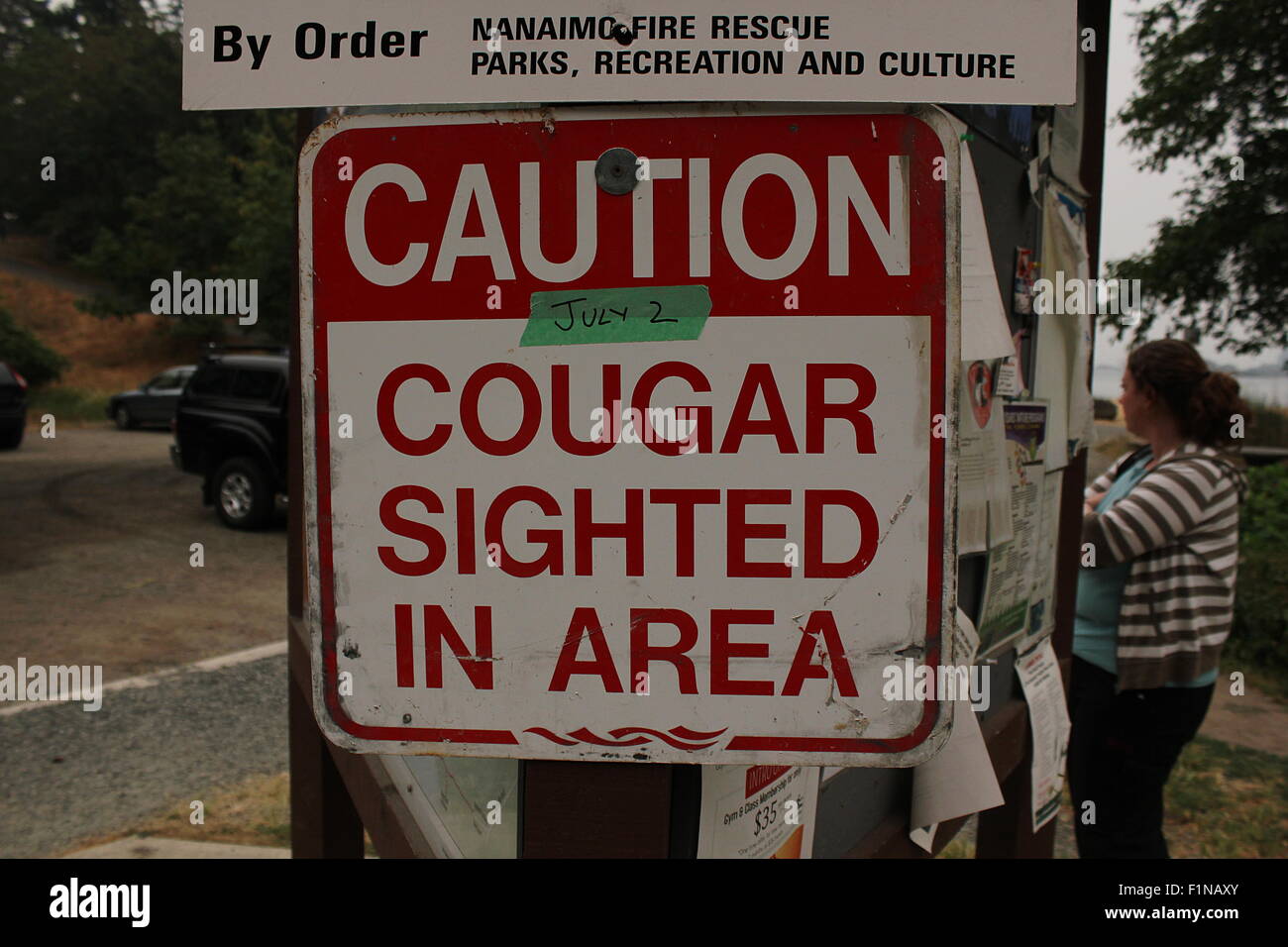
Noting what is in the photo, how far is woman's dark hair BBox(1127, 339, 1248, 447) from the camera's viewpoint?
3.00 metres

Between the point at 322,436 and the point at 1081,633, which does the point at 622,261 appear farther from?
the point at 1081,633

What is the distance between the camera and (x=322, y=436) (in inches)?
45.8

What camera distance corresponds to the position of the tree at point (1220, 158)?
13.3 meters

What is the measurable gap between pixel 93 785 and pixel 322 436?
160 inches

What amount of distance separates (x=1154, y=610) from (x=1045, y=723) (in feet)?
1.88

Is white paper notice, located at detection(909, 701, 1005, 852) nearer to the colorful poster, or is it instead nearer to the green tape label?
the colorful poster

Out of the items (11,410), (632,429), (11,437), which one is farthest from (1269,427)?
(11,437)

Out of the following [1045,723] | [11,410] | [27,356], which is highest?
[27,356]

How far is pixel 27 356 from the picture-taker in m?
30.1

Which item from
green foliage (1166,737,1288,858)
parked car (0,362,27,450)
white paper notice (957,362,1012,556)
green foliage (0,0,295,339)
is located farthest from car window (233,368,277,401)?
green foliage (0,0,295,339)

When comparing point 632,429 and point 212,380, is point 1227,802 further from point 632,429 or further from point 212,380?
point 212,380

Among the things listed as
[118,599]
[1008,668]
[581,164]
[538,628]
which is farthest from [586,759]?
[118,599]

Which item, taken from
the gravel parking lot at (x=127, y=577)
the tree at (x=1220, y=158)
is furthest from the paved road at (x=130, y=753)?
the tree at (x=1220, y=158)
